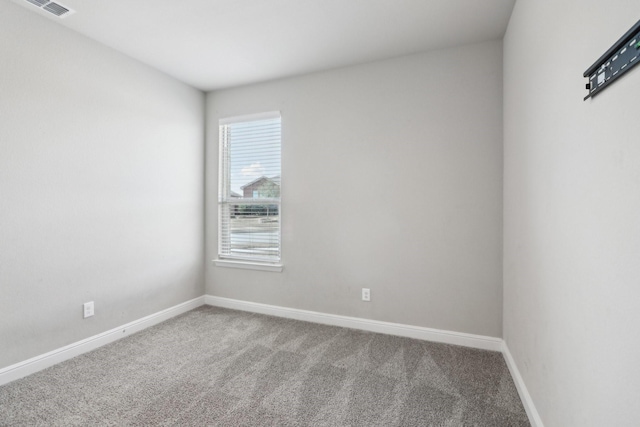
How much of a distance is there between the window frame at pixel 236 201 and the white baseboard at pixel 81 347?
2.42 feet

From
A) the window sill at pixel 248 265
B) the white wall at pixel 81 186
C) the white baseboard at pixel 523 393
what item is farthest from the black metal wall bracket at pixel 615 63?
the white wall at pixel 81 186

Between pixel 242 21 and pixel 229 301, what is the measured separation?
9.67 feet

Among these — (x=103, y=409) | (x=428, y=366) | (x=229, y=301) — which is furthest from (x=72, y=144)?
(x=428, y=366)

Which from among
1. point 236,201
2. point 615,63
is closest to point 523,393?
point 615,63

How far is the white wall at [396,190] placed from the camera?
2.62 metres

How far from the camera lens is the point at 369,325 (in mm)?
3010

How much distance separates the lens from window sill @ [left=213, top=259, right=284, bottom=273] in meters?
3.44

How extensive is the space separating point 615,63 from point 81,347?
12.0 feet

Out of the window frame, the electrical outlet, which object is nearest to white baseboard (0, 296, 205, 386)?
the electrical outlet

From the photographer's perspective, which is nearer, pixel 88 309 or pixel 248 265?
pixel 88 309

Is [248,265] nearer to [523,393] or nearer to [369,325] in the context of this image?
[369,325]

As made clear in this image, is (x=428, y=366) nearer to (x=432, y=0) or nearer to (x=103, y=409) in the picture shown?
(x=103, y=409)

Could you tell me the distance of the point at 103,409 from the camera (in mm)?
1835

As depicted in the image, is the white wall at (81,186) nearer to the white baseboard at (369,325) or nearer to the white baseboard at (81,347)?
the white baseboard at (81,347)
